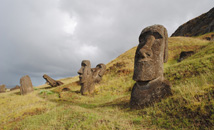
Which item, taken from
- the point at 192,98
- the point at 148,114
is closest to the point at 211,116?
the point at 192,98

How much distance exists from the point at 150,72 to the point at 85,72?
8.90 meters

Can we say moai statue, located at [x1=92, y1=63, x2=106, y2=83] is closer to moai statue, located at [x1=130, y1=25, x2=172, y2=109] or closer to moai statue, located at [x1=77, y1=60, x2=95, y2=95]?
moai statue, located at [x1=77, y1=60, x2=95, y2=95]

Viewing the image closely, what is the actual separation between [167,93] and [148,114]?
1.31 m

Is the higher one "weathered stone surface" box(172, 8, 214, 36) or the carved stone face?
"weathered stone surface" box(172, 8, 214, 36)

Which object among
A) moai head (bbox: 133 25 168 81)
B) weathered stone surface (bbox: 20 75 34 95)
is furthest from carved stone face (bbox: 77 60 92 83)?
weathered stone surface (bbox: 20 75 34 95)

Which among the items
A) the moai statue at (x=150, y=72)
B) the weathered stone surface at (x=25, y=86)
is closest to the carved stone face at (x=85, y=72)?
the moai statue at (x=150, y=72)

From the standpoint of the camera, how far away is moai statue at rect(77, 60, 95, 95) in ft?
40.0

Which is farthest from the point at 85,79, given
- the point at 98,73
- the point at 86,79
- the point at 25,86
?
the point at 25,86

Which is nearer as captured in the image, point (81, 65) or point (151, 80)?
point (151, 80)

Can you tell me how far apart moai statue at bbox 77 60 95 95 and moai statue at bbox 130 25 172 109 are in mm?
7846

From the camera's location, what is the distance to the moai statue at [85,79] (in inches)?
480

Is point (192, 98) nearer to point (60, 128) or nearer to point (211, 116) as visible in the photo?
point (211, 116)

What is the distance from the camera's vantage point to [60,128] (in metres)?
3.71

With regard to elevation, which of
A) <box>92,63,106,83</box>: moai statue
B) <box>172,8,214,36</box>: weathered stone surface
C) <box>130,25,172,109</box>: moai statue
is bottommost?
<box>130,25,172,109</box>: moai statue
